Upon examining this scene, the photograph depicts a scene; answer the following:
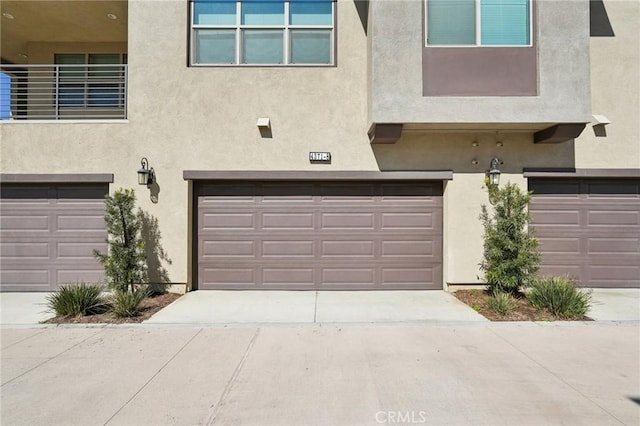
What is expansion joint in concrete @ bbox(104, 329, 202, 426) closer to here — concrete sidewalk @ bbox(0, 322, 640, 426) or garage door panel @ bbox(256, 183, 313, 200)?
concrete sidewalk @ bbox(0, 322, 640, 426)

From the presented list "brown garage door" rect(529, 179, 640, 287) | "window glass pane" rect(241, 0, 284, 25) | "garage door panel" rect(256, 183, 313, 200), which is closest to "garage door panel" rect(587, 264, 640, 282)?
"brown garage door" rect(529, 179, 640, 287)

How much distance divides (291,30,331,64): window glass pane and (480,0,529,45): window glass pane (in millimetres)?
3151

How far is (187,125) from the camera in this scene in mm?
7496

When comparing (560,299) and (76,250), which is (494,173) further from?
(76,250)

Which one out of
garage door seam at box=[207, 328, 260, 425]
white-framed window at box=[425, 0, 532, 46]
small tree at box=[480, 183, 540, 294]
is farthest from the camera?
white-framed window at box=[425, 0, 532, 46]

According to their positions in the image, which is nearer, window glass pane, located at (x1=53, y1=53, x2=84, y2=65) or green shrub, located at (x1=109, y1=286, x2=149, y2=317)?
green shrub, located at (x1=109, y1=286, x2=149, y2=317)

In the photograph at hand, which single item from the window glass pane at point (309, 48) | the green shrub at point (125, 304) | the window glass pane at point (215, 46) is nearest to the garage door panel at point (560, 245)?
the window glass pane at point (309, 48)

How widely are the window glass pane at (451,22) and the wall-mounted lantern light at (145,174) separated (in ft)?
20.5

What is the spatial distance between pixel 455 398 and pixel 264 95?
6507mm

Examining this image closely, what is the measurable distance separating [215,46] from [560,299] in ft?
27.3

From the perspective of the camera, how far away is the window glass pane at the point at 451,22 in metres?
6.75

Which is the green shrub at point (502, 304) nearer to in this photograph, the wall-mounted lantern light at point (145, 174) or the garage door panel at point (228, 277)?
the garage door panel at point (228, 277)

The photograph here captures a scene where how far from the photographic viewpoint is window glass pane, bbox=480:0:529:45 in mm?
6734

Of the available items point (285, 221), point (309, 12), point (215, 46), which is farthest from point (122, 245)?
point (309, 12)
